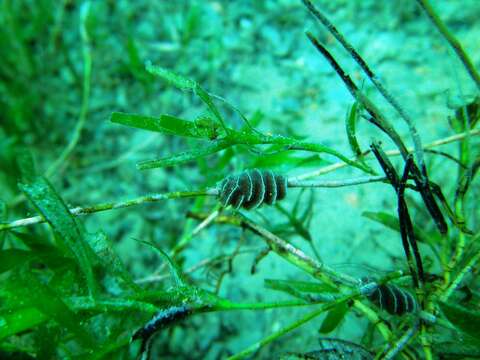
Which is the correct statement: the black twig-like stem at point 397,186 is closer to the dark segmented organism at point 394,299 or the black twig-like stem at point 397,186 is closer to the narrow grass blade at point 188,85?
the dark segmented organism at point 394,299

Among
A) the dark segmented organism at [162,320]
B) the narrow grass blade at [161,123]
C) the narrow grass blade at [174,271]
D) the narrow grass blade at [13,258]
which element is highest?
the narrow grass blade at [161,123]

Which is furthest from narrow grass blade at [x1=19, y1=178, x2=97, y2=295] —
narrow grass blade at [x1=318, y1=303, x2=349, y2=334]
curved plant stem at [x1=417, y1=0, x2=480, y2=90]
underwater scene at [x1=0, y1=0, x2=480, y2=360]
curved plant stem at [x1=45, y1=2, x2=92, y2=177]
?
curved plant stem at [x1=45, y1=2, x2=92, y2=177]

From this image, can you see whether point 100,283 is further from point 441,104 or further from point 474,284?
point 441,104

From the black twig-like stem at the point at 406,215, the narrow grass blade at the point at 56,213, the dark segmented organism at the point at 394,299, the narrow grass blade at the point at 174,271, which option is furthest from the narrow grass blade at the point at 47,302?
Answer: the black twig-like stem at the point at 406,215

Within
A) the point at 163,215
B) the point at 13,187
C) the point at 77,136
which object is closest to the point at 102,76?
the point at 77,136

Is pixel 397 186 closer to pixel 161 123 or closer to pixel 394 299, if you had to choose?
pixel 394 299

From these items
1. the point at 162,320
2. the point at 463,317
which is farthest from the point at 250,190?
the point at 463,317

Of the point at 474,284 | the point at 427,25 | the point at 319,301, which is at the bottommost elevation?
the point at 474,284
